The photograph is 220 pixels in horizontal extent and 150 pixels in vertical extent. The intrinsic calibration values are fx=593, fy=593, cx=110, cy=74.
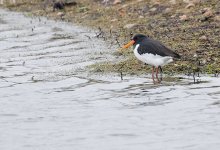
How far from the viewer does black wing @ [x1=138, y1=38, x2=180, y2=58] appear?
12758mm

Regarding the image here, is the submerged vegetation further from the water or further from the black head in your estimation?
the water

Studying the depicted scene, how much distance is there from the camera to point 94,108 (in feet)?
35.4

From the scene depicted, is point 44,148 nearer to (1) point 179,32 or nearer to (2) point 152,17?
(1) point 179,32

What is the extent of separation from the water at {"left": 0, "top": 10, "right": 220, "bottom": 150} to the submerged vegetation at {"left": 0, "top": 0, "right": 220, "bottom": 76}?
1.00 metres

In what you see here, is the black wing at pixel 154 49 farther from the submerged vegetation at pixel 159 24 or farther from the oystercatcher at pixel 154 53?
the submerged vegetation at pixel 159 24

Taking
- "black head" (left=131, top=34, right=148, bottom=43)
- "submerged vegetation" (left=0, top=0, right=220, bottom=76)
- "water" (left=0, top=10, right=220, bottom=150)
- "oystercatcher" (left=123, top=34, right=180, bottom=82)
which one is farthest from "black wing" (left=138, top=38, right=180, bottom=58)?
"submerged vegetation" (left=0, top=0, right=220, bottom=76)

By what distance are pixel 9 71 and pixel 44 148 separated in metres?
6.65

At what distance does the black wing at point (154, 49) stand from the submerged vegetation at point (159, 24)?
89 centimetres

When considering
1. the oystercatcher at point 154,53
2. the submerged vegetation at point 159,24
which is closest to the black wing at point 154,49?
the oystercatcher at point 154,53

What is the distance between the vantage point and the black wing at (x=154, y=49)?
12758 millimetres

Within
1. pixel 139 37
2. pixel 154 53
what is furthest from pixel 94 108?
pixel 139 37

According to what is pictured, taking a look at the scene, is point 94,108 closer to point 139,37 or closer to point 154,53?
point 154,53

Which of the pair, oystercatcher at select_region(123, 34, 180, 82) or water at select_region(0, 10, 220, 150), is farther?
oystercatcher at select_region(123, 34, 180, 82)

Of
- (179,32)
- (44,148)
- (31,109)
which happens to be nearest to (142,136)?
(44,148)
